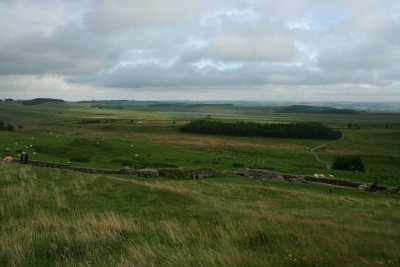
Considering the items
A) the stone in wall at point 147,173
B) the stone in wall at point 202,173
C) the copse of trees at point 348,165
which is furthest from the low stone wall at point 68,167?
the copse of trees at point 348,165

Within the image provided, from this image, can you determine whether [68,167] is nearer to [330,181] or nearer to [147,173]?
[147,173]

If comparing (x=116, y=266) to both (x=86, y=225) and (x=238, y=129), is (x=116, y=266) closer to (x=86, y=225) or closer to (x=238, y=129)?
(x=86, y=225)

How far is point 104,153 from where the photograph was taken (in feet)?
166

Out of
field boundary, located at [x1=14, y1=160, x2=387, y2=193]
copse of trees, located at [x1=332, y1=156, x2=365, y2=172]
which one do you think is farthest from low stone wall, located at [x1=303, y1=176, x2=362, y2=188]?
copse of trees, located at [x1=332, y1=156, x2=365, y2=172]

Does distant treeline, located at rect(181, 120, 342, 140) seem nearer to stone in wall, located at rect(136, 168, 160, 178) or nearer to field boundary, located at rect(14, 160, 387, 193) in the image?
field boundary, located at rect(14, 160, 387, 193)

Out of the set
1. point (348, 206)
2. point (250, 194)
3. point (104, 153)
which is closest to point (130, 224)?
point (250, 194)

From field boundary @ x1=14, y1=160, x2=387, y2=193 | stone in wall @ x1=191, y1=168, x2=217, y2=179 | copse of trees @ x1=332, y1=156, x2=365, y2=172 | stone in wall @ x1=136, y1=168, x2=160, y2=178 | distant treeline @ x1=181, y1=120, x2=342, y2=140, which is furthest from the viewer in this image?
distant treeline @ x1=181, y1=120, x2=342, y2=140

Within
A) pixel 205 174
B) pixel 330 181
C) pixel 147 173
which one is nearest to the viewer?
pixel 147 173

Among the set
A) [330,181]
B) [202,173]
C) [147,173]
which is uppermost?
[147,173]

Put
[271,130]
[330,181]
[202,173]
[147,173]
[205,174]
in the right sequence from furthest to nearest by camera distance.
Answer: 1. [271,130]
2. [330,181]
3. [205,174]
4. [202,173]
5. [147,173]

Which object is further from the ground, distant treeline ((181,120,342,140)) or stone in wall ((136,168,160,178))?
stone in wall ((136,168,160,178))

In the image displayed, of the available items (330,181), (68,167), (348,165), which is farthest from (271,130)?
(68,167)

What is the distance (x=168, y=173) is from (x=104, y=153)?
1733 cm

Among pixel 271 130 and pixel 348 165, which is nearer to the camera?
pixel 348 165
